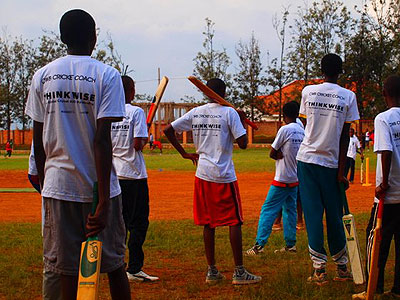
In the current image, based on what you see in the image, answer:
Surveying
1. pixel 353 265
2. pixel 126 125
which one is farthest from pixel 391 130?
pixel 126 125

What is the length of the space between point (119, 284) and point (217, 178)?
108 inches

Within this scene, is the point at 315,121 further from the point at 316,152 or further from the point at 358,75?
the point at 358,75

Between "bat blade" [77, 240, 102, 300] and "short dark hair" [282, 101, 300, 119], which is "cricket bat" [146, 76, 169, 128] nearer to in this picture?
"short dark hair" [282, 101, 300, 119]

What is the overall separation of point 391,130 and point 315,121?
0.96 m

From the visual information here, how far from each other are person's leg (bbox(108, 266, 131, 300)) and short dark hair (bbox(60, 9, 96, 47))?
5.19 feet

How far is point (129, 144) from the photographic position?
7129 millimetres

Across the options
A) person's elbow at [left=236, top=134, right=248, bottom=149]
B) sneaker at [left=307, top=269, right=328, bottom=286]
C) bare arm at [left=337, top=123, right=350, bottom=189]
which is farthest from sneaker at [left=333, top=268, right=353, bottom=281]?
person's elbow at [left=236, top=134, right=248, bottom=149]

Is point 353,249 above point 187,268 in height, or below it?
above

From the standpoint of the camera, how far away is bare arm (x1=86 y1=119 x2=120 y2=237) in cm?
396

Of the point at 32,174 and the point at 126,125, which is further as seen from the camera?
the point at 126,125

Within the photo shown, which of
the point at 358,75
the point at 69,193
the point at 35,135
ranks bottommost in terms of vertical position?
the point at 69,193

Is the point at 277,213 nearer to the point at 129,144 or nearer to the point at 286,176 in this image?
the point at 286,176

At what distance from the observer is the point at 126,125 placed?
23.3ft

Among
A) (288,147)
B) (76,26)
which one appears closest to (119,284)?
(76,26)
